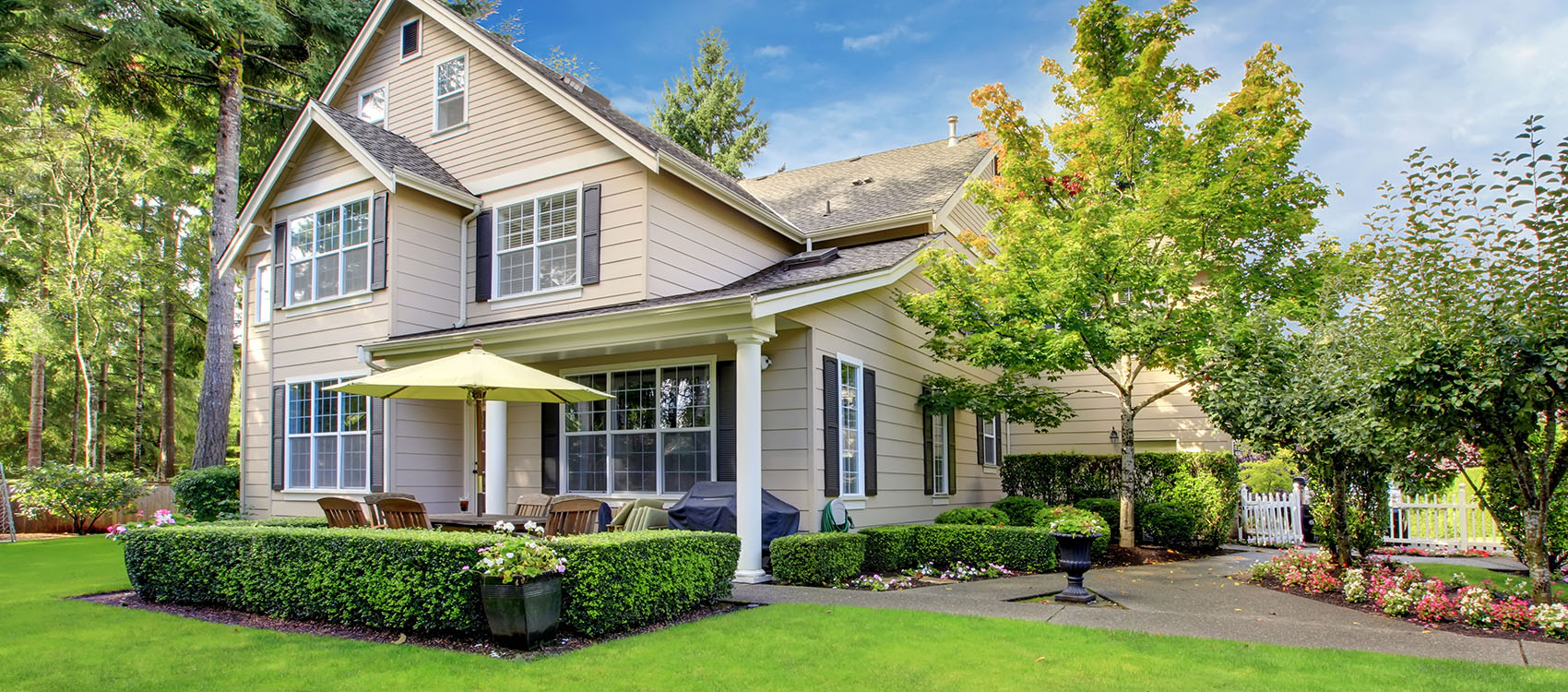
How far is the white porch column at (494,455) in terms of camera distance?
11.3 m

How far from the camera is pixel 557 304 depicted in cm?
1236

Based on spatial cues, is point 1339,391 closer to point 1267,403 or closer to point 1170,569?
point 1267,403

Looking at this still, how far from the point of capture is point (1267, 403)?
937 centimetres

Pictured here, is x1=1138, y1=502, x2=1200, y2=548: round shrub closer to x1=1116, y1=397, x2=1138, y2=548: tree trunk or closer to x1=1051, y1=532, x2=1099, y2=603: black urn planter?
x1=1116, y1=397, x2=1138, y2=548: tree trunk

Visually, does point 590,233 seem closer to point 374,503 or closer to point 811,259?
point 811,259

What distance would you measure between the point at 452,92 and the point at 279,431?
5.96 m

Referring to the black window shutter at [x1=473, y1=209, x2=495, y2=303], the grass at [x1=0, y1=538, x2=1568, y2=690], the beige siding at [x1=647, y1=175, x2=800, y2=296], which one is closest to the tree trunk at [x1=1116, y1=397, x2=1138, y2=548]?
the beige siding at [x1=647, y1=175, x2=800, y2=296]

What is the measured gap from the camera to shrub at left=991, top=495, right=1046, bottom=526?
14281 millimetres

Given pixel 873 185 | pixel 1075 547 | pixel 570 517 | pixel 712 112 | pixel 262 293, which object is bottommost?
pixel 1075 547

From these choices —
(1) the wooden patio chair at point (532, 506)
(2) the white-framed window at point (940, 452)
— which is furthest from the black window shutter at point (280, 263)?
(2) the white-framed window at point (940, 452)

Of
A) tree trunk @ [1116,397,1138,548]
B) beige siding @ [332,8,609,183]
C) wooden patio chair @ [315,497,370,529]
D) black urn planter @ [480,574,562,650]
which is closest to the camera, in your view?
black urn planter @ [480,574,562,650]

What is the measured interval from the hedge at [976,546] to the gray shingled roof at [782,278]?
3.23 metres

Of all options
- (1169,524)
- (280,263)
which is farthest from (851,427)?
(280,263)

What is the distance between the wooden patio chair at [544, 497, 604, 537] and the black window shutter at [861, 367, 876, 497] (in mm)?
4132
